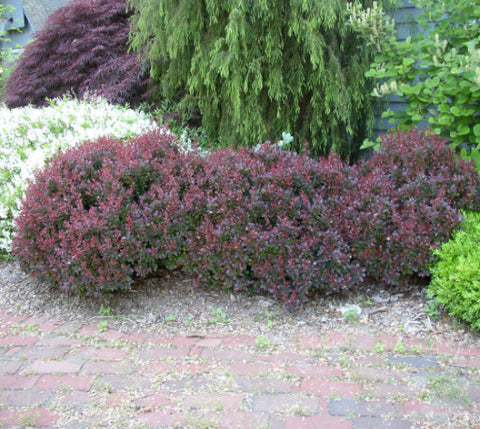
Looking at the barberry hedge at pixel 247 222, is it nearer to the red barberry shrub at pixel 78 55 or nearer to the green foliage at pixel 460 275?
the green foliage at pixel 460 275

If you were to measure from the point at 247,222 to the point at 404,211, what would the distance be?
107 cm

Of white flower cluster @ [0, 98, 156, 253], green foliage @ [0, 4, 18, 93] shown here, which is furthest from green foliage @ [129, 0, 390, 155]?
green foliage @ [0, 4, 18, 93]

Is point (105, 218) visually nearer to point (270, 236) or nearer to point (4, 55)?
point (270, 236)

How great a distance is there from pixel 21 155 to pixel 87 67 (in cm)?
217

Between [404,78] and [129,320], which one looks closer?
[129,320]

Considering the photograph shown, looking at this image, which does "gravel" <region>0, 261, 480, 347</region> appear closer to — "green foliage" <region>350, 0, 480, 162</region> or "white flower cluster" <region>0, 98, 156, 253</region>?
"white flower cluster" <region>0, 98, 156, 253</region>

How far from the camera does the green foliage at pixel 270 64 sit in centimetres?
442

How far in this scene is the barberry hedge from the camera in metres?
3.18

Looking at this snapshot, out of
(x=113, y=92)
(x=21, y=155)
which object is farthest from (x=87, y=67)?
(x=21, y=155)

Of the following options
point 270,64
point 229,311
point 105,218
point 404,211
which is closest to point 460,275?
point 404,211

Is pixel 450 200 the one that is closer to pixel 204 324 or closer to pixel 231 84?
pixel 204 324

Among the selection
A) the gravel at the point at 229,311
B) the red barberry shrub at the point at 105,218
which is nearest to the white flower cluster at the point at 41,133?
the red barberry shrub at the point at 105,218

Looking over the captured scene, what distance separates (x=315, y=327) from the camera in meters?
3.11

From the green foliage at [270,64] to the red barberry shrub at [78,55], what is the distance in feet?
3.63
